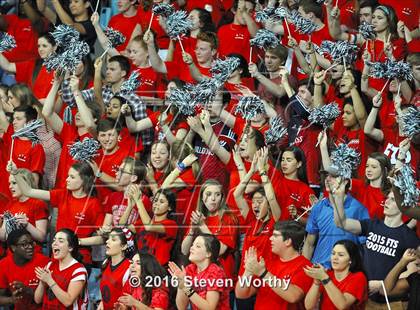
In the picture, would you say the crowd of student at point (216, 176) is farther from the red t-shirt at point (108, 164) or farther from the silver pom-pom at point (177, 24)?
the silver pom-pom at point (177, 24)

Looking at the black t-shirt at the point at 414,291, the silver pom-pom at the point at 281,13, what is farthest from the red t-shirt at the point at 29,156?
the black t-shirt at the point at 414,291

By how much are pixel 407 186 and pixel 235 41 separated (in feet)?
7.96

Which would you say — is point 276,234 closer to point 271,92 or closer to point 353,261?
point 353,261

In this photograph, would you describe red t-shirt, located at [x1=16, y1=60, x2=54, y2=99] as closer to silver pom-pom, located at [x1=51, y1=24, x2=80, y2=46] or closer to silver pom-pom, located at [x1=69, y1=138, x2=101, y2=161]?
silver pom-pom, located at [x1=51, y1=24, x2=80, y2=46]

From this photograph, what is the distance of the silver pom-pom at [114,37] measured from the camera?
1318 centimetres

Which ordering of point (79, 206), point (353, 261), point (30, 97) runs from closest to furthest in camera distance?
point (353, 261) < point (79, 206) < point (30, 97)

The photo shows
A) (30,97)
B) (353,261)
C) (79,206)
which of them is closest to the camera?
(353,261)

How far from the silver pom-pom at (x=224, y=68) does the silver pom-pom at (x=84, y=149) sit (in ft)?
3.20

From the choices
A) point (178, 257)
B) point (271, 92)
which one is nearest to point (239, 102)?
point (271, 92)

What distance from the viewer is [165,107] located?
12305mm

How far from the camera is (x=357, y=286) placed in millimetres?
10727

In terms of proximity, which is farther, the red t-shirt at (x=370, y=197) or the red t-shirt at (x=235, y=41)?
the red t-shirt at (x=235, y=41)

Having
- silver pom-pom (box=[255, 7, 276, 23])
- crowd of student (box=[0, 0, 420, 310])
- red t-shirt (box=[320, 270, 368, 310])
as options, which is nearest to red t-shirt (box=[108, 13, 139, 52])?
crowd of student (box=[0, 0, 420, 310])

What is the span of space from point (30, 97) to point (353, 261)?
→ 10.5ft
